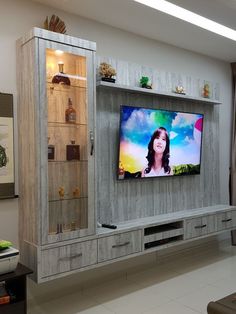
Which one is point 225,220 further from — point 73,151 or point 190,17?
point 190,17

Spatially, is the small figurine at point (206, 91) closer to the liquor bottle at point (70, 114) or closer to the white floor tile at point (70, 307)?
the liquor bottle at point (70, 114)

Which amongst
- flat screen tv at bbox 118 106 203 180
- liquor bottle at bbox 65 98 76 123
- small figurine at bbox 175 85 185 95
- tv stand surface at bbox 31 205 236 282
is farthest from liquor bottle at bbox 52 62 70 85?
small figurine at bbox 175 85 185 95

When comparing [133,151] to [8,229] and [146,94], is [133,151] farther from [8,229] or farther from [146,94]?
[8,229]

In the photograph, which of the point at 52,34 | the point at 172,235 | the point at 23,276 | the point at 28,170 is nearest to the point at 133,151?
the point at 172,235

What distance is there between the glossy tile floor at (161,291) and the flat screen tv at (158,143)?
3.60ft

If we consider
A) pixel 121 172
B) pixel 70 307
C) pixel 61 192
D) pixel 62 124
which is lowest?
pixel 70 307

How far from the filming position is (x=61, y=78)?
9.20ft

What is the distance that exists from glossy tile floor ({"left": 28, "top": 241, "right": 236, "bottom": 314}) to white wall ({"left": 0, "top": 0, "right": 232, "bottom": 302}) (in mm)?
826

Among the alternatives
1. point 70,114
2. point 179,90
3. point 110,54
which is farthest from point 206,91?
point 70,114

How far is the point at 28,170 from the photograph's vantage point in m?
2.67

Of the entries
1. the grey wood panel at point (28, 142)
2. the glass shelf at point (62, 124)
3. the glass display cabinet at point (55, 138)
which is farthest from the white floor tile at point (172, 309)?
the glass shelf at point (62, 124)

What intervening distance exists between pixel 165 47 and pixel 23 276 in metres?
3.01

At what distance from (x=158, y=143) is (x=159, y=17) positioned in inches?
51.9

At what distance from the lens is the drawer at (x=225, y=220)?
402 centimetres
